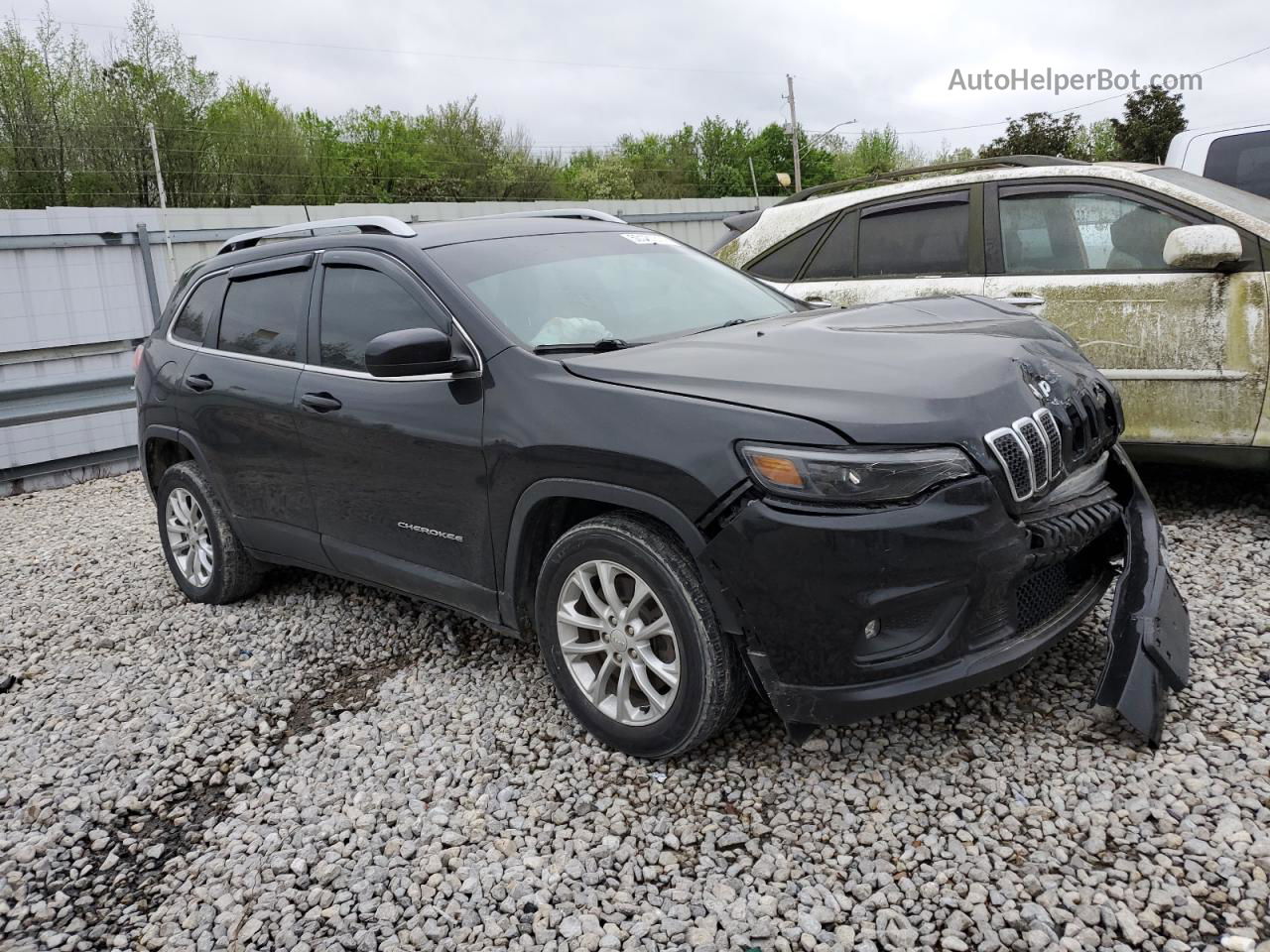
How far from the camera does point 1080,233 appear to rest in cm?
508

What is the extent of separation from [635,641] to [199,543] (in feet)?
10.0

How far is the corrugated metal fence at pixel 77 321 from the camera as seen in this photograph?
30.3 ft

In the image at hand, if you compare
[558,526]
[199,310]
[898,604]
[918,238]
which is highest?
[918,238]

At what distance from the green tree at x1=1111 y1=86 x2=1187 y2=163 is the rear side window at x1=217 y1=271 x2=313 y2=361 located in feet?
111

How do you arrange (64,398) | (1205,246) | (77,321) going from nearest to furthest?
(1205,246), (64,398), (77,321)

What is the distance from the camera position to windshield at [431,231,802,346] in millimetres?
3570

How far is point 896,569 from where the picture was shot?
102 inches

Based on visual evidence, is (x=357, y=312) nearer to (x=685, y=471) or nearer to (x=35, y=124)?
(x=685, y=471)

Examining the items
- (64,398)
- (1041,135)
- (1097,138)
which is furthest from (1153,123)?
(64,398)

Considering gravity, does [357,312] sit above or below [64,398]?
above

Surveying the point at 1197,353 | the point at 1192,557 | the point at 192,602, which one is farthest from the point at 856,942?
the point at 192,602

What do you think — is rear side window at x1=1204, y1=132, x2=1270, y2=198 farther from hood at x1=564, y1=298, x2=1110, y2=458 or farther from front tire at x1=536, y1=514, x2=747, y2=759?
front tire at x1=536, y1=514, x2=747, y2=759

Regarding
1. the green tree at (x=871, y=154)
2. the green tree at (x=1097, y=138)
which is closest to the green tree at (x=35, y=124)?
the green tree at (x=1097, y=138)

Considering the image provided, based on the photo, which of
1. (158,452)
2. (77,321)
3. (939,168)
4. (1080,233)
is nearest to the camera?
(1080,233)
